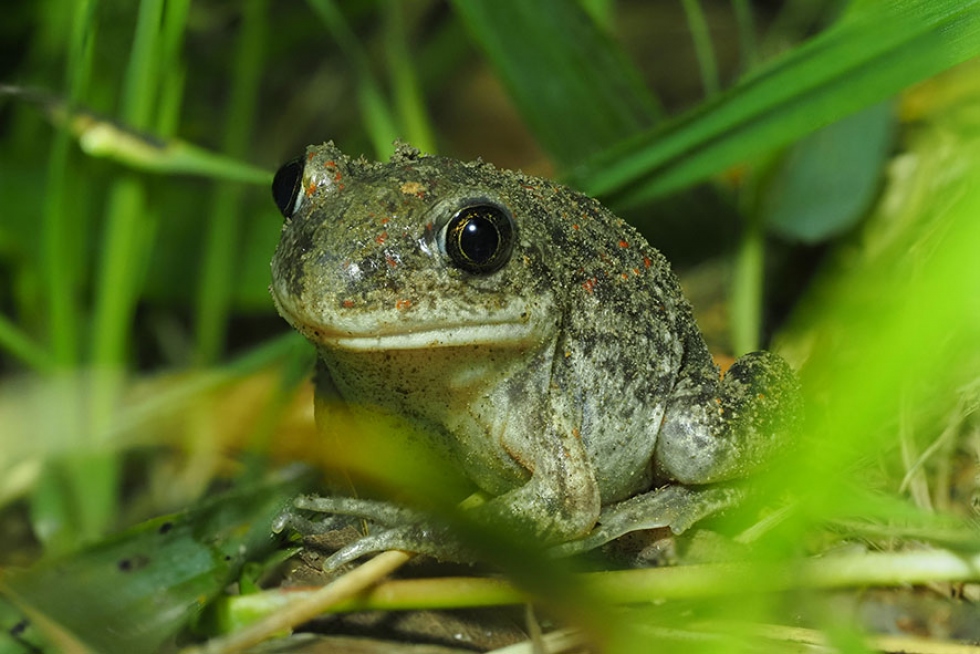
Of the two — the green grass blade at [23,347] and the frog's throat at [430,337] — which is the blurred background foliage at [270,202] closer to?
the green grass blade at [23,347]

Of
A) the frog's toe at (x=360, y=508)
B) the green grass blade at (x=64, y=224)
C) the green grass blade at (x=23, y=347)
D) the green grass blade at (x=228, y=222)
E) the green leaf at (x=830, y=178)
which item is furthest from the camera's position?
the green grass blade at (x=228, y=222)

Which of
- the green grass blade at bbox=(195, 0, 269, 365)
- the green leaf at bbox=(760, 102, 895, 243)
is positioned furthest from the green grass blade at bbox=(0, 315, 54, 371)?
the green leaf at bbox=(760, 102, 895, 243)

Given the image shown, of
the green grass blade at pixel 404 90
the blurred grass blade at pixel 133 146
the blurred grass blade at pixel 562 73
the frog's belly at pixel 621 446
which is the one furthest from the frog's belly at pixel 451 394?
the green grass blade at pixel 404 90

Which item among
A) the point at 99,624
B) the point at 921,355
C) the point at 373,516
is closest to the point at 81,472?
the point at 99,624

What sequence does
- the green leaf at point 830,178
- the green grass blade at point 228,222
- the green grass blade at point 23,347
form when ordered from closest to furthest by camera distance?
the green grass blade at point 23,347, the green leaf at point 830,178, the green grass blade at point 228,222

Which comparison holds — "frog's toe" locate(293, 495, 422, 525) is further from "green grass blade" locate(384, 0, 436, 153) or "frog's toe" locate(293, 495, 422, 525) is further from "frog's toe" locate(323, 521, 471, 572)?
"green grass blade" locate(384, 0, 436, 153)

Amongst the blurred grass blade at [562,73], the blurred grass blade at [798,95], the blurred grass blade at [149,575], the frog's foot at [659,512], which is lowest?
the frog's foot at [659,512]

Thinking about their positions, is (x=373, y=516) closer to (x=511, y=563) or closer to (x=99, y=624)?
(x=99, y=624)

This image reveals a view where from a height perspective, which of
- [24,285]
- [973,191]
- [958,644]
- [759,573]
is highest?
[24,285]
